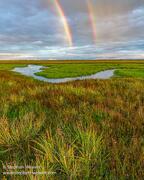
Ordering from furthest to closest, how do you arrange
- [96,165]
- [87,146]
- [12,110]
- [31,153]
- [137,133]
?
[12,110], [137,133], [31,153], [87,146], [96,165]

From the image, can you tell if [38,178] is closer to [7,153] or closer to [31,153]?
[31,153]

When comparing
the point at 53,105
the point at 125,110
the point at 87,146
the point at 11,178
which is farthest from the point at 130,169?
the point at 53,105

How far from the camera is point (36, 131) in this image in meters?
4.08

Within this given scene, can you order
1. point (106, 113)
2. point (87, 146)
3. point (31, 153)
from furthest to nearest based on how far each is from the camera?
point (106, 113)
point (31, 153)
point (87, 146)

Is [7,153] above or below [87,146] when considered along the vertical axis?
below

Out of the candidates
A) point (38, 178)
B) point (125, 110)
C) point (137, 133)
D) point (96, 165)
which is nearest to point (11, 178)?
point (38, 178)

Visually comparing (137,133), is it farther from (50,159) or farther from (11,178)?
(11,178)

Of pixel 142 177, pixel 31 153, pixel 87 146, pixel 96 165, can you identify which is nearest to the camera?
pixel 142 177

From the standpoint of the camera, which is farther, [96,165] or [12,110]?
[12,110]

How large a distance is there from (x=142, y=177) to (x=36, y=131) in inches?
86.2

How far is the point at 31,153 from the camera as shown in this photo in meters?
3.39

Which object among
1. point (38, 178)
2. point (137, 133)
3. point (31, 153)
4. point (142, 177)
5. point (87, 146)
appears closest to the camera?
point (38, 178)

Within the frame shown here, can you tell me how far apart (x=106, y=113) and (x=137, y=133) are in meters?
1.39

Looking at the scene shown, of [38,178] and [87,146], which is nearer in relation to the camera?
[38,178]
